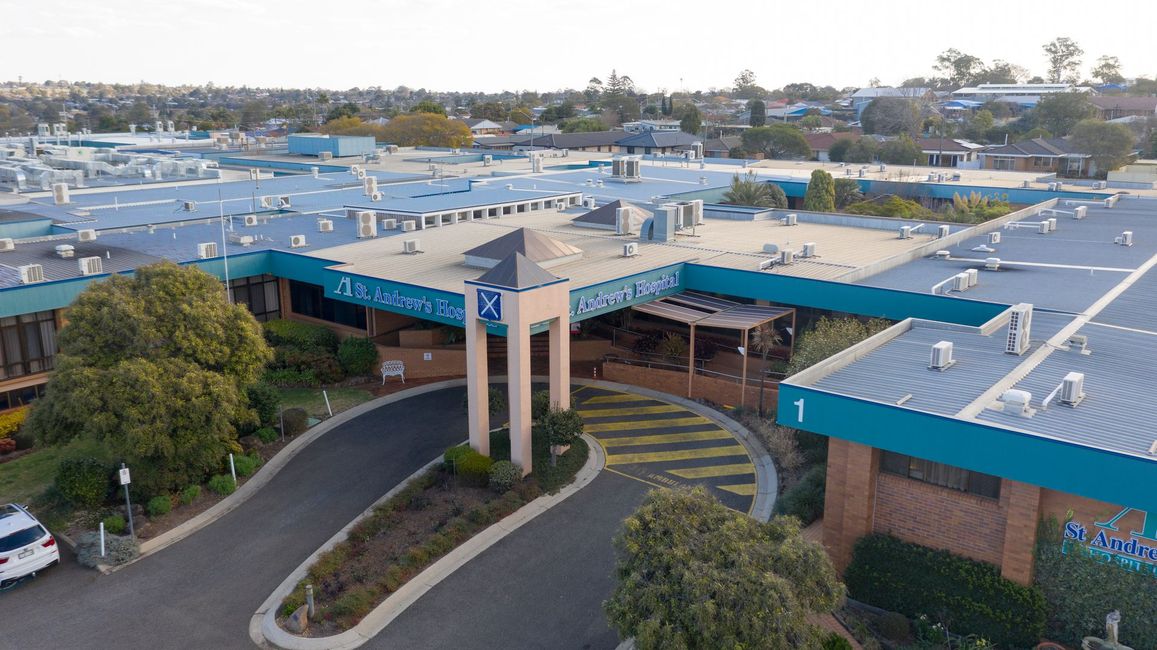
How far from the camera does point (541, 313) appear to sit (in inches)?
982

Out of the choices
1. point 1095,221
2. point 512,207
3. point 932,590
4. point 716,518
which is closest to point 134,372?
point 716,518

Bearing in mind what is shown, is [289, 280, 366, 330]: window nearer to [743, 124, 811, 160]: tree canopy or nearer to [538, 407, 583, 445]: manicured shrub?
[538, 407, 583, 445]: manicured shrub

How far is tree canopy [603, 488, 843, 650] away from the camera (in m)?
14.0

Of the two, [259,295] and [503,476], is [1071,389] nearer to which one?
[503,476]

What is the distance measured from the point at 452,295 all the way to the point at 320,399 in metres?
7.43

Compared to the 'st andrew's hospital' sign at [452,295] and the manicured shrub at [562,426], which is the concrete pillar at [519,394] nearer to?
the manicured shrub at [562,426]

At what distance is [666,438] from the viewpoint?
28.3 meters

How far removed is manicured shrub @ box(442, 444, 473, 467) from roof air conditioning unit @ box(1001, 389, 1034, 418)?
14334 mm

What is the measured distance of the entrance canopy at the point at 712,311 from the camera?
3088cm

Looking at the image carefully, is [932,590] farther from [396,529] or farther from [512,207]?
[512,207]

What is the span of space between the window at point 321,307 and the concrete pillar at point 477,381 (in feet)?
40.8

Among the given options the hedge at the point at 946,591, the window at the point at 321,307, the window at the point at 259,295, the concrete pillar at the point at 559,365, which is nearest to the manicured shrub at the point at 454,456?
the concrete pillar at the point at 559,365

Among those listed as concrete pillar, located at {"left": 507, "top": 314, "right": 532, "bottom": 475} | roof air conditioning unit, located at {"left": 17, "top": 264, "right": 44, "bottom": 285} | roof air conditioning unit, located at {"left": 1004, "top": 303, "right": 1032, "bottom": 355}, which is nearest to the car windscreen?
concrete pillar, located at {"left": 507, "top": 314, "right": 532, "bottom": 475}

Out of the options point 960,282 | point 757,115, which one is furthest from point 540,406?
point 757,115
